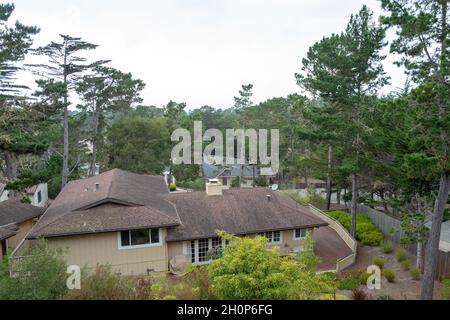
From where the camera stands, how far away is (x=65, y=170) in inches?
1027

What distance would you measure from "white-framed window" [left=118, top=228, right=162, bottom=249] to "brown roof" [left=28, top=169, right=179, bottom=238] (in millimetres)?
579

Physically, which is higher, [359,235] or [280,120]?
[280,120]

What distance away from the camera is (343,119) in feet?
63.8

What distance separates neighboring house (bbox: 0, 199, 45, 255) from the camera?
18.2 metres

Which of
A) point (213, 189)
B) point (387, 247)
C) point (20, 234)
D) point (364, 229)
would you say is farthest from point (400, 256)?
point (20, 234)

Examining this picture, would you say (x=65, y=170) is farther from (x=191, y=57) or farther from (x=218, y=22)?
(x=218, y=22)

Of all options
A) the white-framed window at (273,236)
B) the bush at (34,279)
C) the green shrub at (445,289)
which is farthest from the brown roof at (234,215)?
the bush at (34,279)

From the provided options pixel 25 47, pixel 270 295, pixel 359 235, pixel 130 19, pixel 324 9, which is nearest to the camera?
pixel 270 295

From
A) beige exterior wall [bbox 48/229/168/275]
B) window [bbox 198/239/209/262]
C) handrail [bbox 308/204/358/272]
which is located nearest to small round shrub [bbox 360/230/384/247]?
handrail [bbox 308/204/358/272]

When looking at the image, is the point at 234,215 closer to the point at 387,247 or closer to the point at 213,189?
the point at 213,189

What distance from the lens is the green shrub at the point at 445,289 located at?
11533mm

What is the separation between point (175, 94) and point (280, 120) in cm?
1771

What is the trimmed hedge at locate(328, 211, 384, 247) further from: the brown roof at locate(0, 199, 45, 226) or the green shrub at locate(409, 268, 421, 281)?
the brown roof at locate(0, 199, 45, 226)
